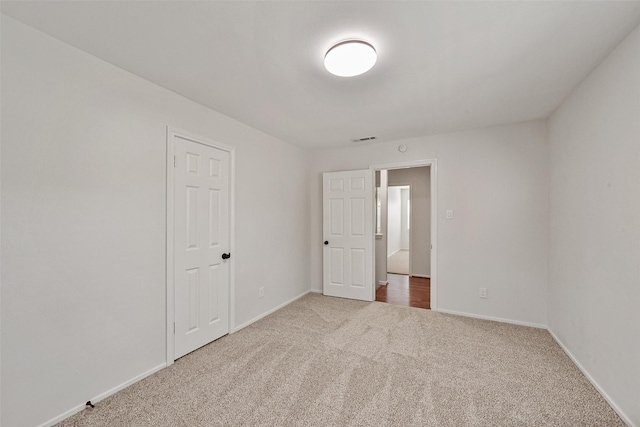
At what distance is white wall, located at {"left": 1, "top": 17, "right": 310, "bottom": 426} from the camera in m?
1.53

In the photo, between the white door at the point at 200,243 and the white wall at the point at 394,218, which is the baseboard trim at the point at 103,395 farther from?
the white wall at the point at 394,218

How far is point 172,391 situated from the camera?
1.98 metres

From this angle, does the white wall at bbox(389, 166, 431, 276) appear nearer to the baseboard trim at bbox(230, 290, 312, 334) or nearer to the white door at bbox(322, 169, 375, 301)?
the white door at bbox(322, 169, 375, 301)

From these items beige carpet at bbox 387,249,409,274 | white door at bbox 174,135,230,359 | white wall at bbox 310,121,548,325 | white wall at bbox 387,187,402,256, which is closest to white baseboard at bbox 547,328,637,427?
white wall at bbox 310,121,548,325

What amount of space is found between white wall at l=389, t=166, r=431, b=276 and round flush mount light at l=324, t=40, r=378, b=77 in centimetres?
442

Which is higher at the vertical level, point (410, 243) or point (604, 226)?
→ point (604, 226)

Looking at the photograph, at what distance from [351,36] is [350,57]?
0.12m

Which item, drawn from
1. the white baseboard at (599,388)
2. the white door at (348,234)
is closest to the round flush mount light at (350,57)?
the white door at (348,234)

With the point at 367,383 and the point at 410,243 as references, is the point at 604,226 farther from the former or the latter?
the point at 410,243

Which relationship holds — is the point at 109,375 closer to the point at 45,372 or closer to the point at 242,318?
the point at 45,372

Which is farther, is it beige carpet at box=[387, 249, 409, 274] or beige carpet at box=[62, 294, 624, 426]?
beige carpet at box=[387, 249, 409, 274]

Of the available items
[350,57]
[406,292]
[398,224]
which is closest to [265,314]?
[406,292]

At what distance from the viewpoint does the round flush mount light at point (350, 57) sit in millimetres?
1668

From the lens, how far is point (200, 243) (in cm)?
266
